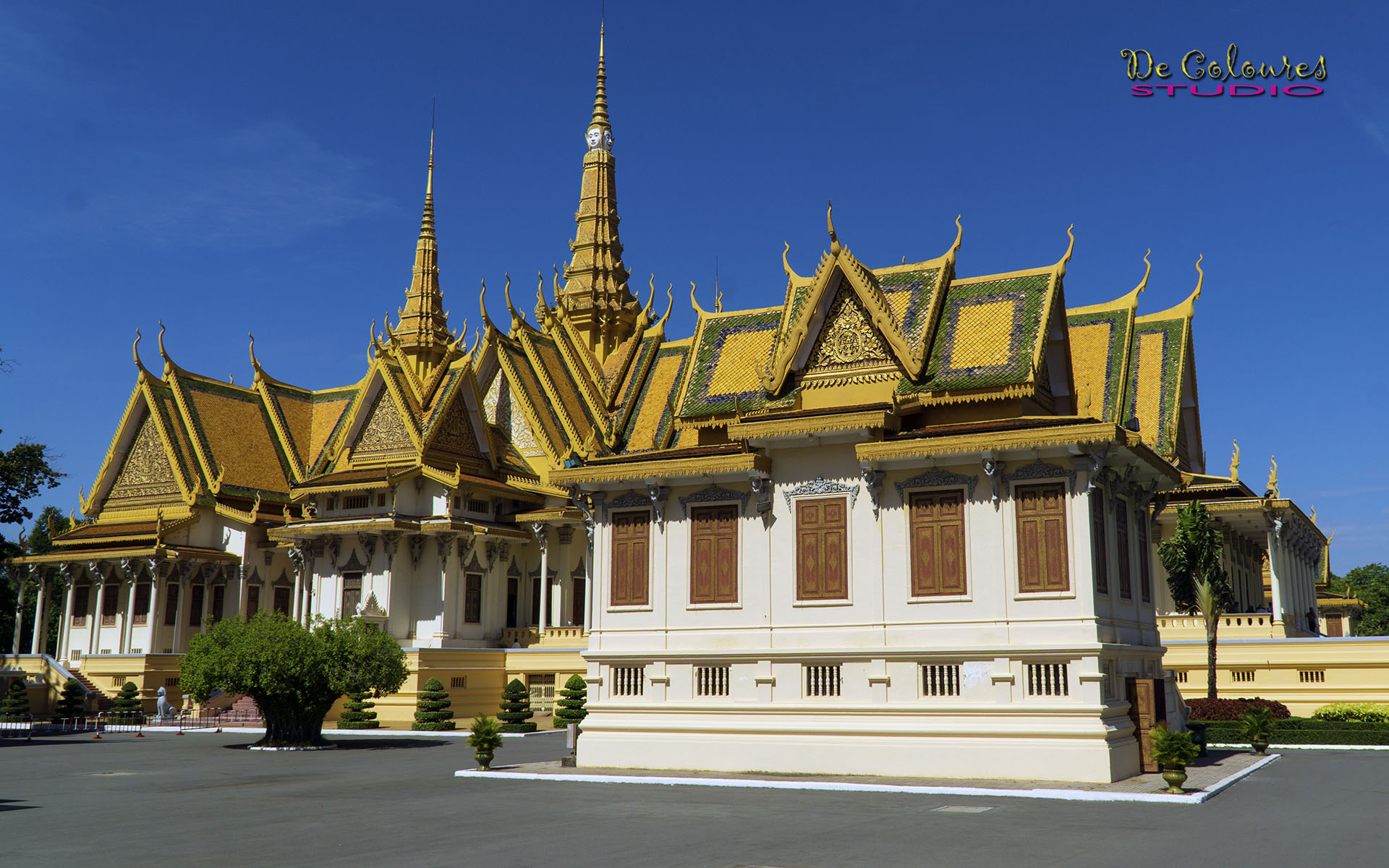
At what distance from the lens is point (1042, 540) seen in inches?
792

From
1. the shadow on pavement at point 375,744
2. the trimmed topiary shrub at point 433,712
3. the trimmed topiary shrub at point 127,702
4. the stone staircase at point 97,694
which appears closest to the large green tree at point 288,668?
the shadow on pavement at point 375,744

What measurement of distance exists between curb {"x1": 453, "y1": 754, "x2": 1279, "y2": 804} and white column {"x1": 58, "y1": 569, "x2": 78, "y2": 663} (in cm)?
2932

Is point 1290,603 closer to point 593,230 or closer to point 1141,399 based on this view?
point 1141,399

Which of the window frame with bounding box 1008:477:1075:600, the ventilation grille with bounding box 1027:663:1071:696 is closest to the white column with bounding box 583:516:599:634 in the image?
the window frame with bounding box 1008:477:1075:600

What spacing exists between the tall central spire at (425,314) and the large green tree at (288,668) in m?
27.7

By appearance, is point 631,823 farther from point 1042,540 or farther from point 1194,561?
point 1194,561

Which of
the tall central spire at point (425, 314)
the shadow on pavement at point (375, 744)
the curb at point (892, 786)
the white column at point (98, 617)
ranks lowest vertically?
the shadow on pavement at point (375, 744)

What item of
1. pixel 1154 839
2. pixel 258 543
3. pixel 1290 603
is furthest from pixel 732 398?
pixel 258 543

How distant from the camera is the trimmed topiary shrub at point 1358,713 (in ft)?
91.4

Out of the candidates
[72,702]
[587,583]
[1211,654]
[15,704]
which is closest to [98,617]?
[72,702]

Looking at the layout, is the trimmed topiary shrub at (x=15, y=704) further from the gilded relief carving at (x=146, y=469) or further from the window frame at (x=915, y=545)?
the window frame at (x=915, y=545)

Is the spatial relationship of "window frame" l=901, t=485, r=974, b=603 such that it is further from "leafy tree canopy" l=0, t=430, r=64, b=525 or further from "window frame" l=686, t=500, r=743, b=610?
"leafy tree canopy" l=0, t=430, r=64, b=525

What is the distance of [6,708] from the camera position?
1551 inches

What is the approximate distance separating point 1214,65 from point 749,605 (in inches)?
492
